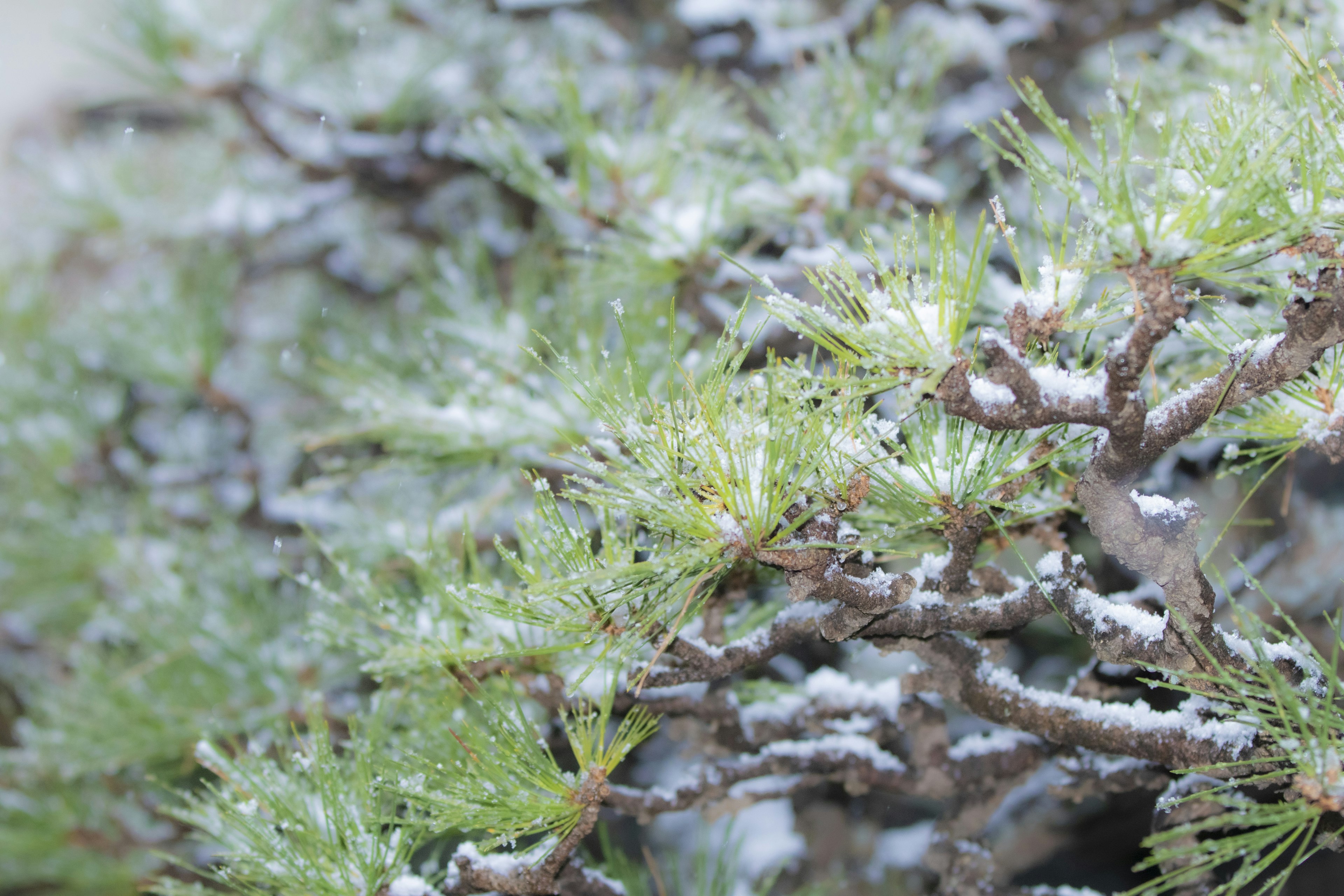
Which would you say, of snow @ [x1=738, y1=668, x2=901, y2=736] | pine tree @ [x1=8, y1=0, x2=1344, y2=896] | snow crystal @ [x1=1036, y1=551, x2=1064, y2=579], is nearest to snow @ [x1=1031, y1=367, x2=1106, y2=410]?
pine tree @ [x1=8, y1=0, x2=1344, y2=896]

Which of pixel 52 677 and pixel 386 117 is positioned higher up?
pixel 386 117

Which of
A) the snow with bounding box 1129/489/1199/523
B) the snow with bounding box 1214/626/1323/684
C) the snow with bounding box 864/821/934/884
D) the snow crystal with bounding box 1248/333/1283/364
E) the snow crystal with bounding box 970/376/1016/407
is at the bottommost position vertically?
the snow with bounding box 864/821/934/884

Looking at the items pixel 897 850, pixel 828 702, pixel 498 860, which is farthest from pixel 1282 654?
pixel 897 850

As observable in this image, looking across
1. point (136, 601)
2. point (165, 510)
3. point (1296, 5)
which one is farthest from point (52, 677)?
point (1296, 5)

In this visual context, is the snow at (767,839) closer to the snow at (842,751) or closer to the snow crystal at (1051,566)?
the snow at (842,751)

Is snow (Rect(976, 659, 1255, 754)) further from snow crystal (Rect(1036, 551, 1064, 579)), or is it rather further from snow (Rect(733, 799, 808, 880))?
snow (Rect(733, 799, 808, 880))

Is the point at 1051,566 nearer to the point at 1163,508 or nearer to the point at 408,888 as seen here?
the point at 1163,508

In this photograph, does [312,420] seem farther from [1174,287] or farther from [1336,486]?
[1336,486]

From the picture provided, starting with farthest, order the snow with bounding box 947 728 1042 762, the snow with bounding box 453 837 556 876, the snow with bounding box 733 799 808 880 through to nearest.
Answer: the snow with bounding box 733 799 808 880 → the snow with bounding box 947 728 1042 762 → the snow with bounding box 453 837 556 876
